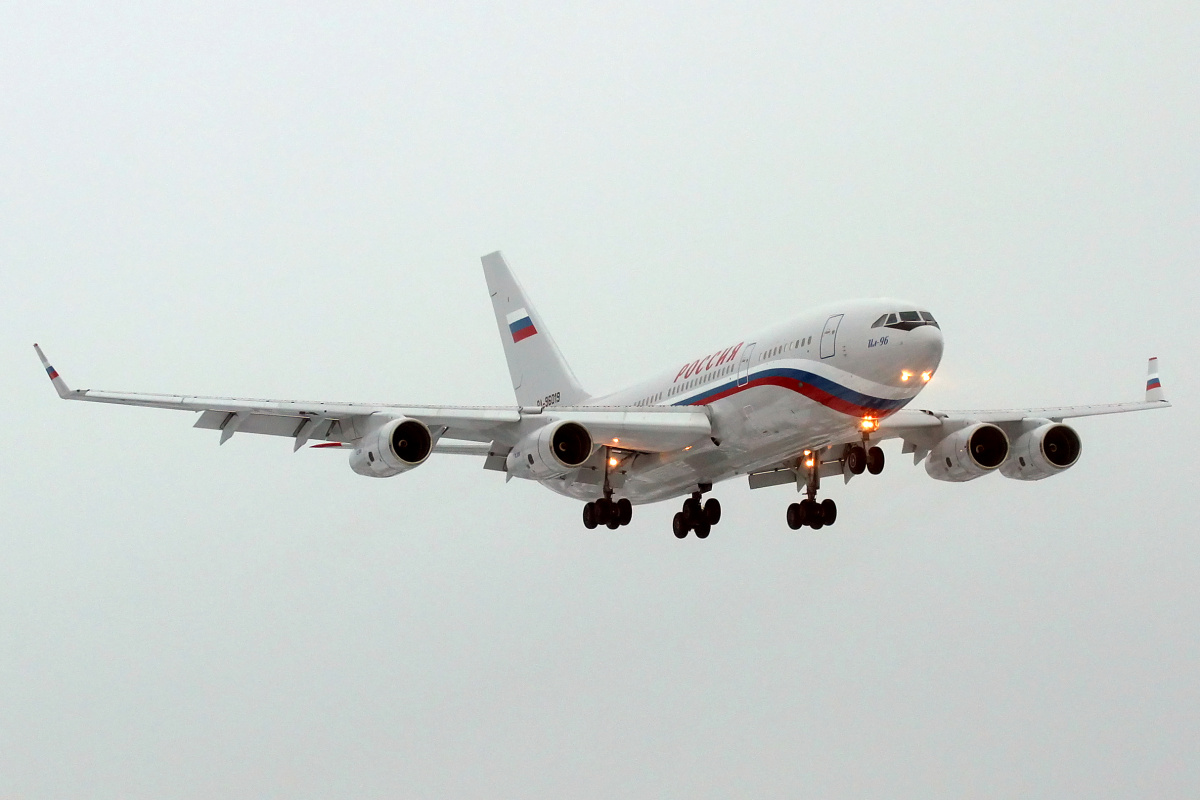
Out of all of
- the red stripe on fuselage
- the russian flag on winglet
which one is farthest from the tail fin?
the red stripe on fuselage

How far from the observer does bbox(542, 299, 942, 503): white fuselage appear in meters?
32.9

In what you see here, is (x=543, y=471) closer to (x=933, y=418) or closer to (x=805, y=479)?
(x=805, y=479)

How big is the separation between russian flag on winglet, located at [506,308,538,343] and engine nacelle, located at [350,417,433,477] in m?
14.3

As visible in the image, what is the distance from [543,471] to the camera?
36000 mm

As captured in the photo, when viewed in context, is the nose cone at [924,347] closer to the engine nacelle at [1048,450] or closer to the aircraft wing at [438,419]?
the aircraft wing at [438,419]

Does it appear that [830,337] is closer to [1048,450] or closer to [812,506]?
[812,506]

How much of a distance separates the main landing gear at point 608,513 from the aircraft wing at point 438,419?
8.96ft

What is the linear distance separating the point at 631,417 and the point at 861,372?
6.68 m

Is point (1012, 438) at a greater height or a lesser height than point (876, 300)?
lesser

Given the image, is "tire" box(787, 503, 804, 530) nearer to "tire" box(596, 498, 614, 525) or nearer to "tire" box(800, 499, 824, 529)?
"tire" box(800, 499, 824, 529)

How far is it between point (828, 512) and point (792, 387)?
686 cm

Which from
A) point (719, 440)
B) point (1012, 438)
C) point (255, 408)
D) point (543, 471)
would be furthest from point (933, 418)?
point (255, 408)

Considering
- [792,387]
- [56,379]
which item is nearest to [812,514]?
[792,387]

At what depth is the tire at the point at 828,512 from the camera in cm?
3988
